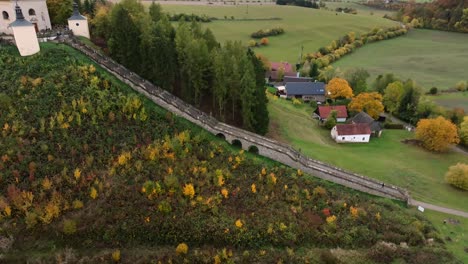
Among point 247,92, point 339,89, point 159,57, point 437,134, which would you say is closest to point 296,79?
point 339,89

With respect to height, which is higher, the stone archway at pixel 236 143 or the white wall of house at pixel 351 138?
the stone archway at pixel 236 143

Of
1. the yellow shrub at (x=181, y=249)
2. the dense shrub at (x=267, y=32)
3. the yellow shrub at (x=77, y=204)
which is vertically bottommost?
the yellow shrub at (x=181, y=249)

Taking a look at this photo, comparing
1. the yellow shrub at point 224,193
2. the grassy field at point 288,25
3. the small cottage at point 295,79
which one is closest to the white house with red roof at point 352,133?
the yellow shrub at point 224,193

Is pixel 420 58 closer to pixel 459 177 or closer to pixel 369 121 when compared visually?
pixel 369 121

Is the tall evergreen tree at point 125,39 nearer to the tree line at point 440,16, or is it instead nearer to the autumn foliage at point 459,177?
the autumn foliage at point 459,177

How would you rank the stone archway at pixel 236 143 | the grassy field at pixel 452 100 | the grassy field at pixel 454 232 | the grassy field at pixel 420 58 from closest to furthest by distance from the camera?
the grassy field at pixel 454 232 < the stone archway at pixel 236 143 < the grassy field at pixel 452 100 < the grassy field at pixel 420 58

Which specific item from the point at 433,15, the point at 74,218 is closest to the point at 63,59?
the point at 74,218

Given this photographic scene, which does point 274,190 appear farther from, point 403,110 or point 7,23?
point 403,110

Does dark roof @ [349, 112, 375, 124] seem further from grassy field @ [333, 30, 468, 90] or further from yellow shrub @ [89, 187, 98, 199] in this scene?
yellow shrub @ [89, 187, 98, 199]
